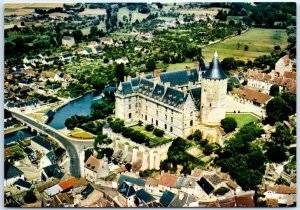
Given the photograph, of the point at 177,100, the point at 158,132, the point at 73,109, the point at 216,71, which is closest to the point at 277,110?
the point at 216,71

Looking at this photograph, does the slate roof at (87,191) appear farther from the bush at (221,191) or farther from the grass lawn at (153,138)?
the bush at (221,191)

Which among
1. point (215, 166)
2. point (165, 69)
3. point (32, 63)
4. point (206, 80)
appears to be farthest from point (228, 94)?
point (32, 63)

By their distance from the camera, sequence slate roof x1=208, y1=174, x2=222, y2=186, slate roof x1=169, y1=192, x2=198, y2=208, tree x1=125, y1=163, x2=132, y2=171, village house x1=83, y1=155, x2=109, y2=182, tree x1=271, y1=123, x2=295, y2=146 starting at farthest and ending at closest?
tree x1=125, y1=163, x2=132, y2=171
village house x1=83, y1=155, x2=109, y2=182
tree x1=271, y1=123, x2=295, y2=146
slate roof x1=208, y1=174, x2=222, y2=186
slate roof x1=169, y1=192, x2=198, y2=208

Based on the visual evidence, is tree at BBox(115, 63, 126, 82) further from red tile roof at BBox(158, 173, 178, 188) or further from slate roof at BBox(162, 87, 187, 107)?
red tile roof at BBox(158, 173, 178, 188)

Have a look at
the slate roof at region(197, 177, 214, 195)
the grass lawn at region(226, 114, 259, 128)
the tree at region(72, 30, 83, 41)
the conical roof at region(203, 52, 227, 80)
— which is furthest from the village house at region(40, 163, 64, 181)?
the grass lawn at region(226, 114, 259, 128)

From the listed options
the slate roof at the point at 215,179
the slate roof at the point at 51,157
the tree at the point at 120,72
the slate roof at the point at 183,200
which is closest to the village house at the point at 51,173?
the slate roof at the point at 51,157

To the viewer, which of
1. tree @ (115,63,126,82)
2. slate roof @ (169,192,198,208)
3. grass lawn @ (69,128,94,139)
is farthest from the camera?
tree @ (115,63,126,82)

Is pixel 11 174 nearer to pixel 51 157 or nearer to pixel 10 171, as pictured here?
pixel 10 171

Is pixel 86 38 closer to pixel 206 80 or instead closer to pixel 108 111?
pixel 108 111
